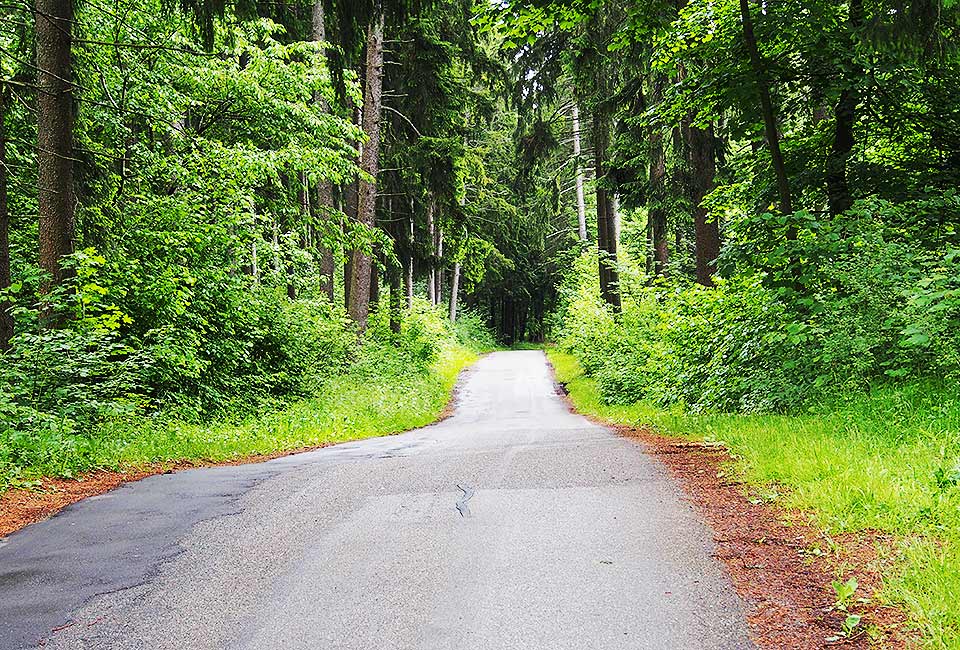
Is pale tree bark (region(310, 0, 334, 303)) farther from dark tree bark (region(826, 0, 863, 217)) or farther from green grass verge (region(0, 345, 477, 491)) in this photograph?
dark tree bark (region(826, 0, 863, 217))

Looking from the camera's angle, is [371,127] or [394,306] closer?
[371,127]

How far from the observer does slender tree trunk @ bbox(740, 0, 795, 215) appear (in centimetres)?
874

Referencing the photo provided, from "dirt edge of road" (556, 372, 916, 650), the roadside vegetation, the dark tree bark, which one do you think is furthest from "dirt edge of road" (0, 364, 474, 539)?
the dark tree bark

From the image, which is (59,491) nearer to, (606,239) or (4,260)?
(4,260)

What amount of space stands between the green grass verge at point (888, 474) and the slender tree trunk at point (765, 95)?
118 inches

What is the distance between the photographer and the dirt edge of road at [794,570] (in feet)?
11.6

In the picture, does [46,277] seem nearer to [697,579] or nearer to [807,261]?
[697,579]

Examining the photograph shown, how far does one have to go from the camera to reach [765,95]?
29.3 ft

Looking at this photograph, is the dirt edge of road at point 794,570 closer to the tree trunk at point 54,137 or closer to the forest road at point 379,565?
the forest road at point 379,565

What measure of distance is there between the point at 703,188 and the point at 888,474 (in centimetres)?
979

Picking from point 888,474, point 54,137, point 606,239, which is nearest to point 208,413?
point 54,137

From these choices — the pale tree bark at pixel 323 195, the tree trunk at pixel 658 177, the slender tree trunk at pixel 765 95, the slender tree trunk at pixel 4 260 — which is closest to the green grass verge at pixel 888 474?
the slender tree trunk at pixel 765 95

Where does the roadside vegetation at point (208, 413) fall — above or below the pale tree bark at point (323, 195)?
below

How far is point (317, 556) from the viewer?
4.99 meters
